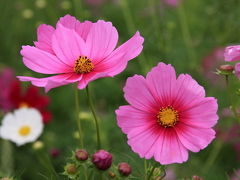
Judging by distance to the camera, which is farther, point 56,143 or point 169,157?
point 56,143

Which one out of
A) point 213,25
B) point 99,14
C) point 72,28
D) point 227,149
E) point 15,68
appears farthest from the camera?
point 99,14

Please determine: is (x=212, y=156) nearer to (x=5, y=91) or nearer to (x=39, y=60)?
(x=5, y=91)

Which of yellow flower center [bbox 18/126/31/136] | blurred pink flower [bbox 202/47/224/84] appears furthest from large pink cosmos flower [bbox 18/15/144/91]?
blurred pink flower [bbox 202/47/224/84]

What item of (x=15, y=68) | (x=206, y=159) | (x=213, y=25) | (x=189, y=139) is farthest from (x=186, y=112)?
(x=15, y=68)

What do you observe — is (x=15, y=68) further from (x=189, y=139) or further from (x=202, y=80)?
(x=189, y=139)

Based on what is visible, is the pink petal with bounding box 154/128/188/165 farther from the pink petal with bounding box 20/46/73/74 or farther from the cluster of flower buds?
the pink petal with bounding box 20/46/73/74
